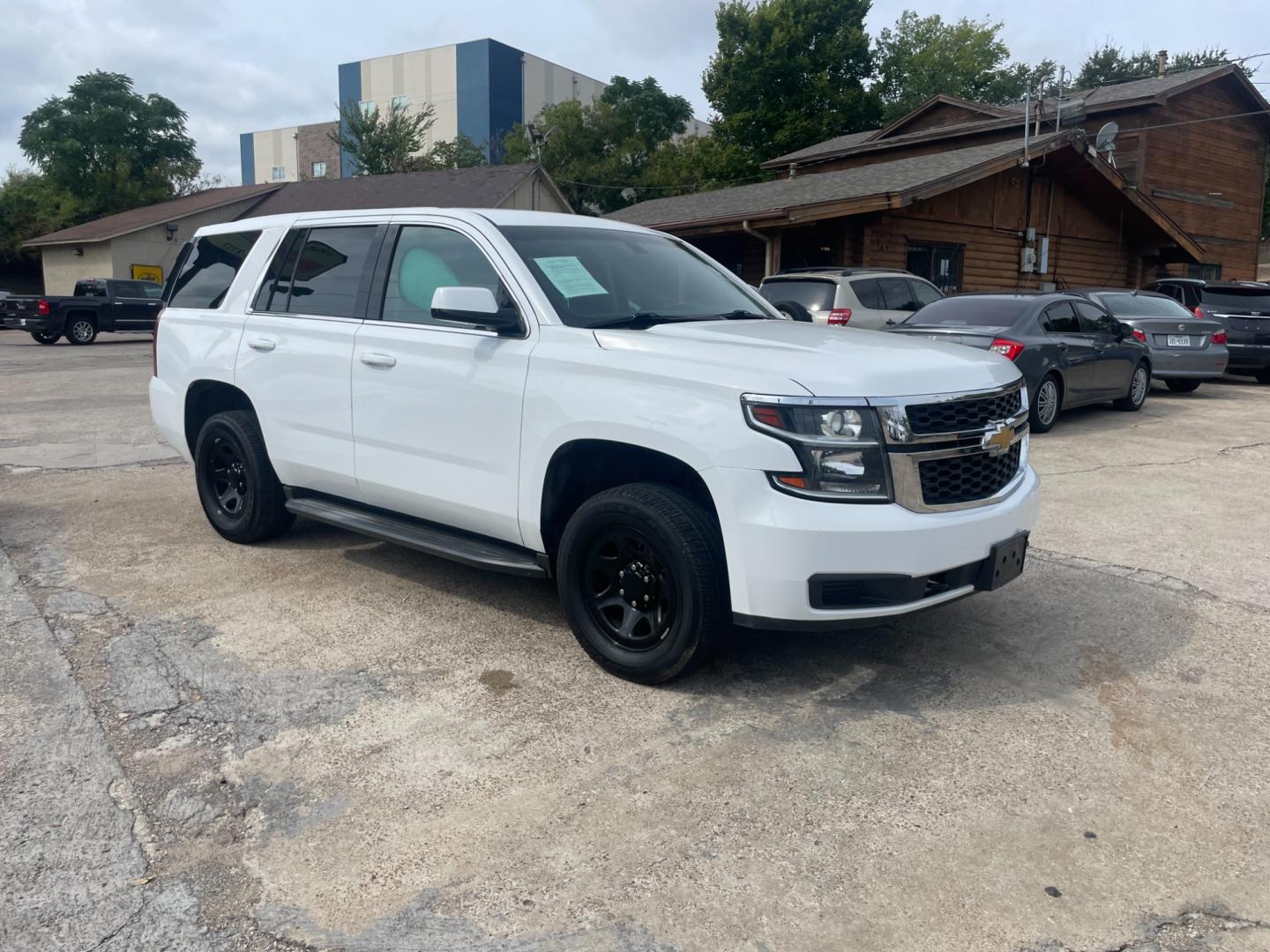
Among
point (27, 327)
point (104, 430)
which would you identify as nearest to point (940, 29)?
point (27, 327)

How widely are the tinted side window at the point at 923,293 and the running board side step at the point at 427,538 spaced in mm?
11184

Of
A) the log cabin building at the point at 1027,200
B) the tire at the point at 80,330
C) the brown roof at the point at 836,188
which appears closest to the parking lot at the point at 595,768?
the brown roof at the point at 836,188

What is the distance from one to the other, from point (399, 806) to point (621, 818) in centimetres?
69

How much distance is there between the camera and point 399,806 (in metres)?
3.26

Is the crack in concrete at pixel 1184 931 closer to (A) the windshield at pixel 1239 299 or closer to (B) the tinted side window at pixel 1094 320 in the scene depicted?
(B) the tinted side window at pixel 1094 320

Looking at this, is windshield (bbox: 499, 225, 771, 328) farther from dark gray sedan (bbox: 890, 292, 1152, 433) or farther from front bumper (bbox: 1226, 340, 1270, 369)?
front bumper (bbox: 1226, 340, 1270, 369)

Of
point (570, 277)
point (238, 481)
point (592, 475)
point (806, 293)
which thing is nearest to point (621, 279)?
point (570, 277)

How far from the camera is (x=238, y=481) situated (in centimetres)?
612

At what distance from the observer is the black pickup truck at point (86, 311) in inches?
1065

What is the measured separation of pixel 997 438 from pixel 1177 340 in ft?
38.6

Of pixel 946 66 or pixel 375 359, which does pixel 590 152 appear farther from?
pixel 375 359

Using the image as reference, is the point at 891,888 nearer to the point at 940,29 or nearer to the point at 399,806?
the point at 399,806

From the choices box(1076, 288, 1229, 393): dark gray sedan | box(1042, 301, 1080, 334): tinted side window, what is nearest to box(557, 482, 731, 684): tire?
box(1042, 301, 1080, 334): tinted side window

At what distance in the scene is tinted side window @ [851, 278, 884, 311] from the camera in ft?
45.2
